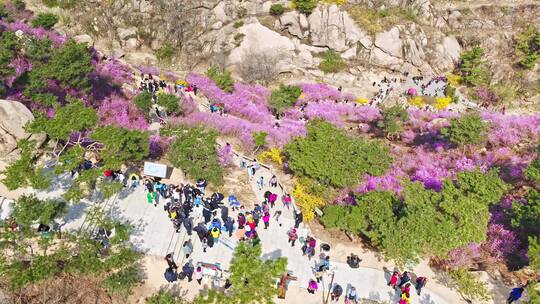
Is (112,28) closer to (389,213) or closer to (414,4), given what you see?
(414,4)

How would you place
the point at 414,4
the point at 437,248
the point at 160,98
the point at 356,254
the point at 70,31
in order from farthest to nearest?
1. the point at 414,4
2. the point at 70,31
3. the point at 160,98
4. the point at 356,254
5. the point at 437,248

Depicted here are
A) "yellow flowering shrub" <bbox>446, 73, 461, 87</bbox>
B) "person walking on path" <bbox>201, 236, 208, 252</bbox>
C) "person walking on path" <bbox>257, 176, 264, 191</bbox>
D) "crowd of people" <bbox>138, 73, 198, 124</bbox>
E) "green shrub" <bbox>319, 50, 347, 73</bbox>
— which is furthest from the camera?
"yellow flowering shrub" <bbox>446, 73, 461, 87</bbox>

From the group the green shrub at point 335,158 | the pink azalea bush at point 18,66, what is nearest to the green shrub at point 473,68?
the green shrub at point 335,158

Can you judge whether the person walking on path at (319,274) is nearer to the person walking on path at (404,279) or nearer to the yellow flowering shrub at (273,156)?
the person walking on path at (404,279)

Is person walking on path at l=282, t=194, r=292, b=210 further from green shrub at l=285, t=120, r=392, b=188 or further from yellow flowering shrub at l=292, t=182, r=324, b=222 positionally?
green shrub at l=285, t=120, r=392, b=188

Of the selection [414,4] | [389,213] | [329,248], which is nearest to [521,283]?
[389,213]

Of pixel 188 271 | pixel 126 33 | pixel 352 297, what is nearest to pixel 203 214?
pixel 188 271

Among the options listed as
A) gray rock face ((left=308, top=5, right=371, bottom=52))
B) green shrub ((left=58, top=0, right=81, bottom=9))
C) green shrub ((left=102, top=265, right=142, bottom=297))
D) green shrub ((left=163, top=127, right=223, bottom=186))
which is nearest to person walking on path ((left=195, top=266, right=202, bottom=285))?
green shrub ((left=102, top=265, right=142, bottom=297))
